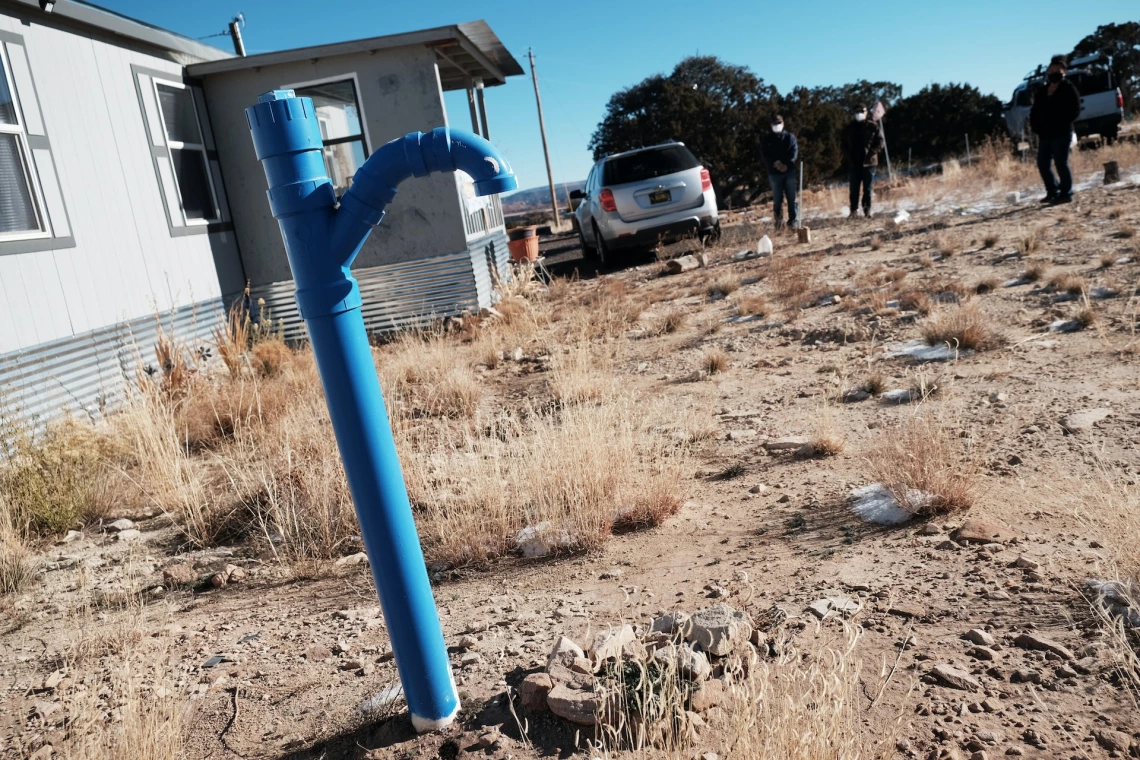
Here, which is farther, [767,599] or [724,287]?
[724,287]

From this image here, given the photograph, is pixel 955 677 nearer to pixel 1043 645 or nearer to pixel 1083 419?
pixel 1043 645

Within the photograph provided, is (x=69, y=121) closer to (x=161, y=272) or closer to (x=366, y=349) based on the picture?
(x=161, y=272)

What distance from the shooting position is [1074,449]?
381 centimetres

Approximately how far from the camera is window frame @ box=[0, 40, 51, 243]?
6648mm

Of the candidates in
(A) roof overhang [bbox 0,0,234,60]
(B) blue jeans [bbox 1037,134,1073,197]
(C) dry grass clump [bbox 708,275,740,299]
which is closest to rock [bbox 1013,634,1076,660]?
(C) dry grass clump [bbox 708,275,740,299]

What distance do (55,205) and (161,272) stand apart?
141 centimetres

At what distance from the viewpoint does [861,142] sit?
13.3 m

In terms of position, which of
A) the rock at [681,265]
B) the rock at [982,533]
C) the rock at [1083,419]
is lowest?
the rock at [982,533]

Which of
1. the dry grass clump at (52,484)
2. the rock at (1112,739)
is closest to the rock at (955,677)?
the rock at (1112,739)

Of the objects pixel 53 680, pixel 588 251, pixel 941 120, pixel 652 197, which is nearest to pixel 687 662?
pixel 53 680

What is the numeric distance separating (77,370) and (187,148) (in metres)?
3.46

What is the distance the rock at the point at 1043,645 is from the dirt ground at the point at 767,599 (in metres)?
0.01

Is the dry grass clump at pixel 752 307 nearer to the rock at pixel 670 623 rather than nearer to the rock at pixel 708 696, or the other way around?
the rock at pixel 670 623

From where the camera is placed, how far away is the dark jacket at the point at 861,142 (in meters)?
13.2
